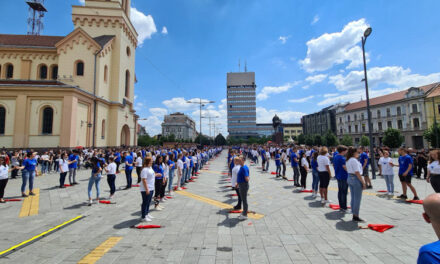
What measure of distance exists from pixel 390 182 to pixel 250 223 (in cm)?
680

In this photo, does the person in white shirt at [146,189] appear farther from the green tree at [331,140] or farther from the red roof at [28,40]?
the green tree at [331,140]

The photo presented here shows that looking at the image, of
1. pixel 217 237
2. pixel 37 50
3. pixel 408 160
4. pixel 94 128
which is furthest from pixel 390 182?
pixel 37 50

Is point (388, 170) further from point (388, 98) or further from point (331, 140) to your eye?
point (388, 98)

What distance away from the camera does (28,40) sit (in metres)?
30.7

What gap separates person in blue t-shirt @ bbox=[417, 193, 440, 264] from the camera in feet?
3.96

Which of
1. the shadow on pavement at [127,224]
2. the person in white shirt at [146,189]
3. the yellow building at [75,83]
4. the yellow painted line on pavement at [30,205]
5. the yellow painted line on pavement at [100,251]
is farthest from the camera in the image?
the yellow building at [75,83]

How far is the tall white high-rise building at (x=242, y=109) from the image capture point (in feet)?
355

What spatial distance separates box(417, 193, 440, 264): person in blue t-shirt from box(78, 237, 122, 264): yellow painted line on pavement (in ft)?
15.3

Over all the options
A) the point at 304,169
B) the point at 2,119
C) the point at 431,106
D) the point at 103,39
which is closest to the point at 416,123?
the point at 431,106

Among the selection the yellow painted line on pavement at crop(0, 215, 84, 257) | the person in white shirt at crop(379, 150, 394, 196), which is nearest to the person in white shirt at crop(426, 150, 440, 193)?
the person in white shirt at crop(379, 150, 394, 196)

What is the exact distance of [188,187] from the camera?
10.6 meters

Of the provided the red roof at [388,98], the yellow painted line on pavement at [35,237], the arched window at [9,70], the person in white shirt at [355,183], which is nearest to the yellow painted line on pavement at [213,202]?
the person in white shirt at [355,183]

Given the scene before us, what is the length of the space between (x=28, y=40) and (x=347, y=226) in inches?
1732

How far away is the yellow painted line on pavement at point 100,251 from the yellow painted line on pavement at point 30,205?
397 centimetres
